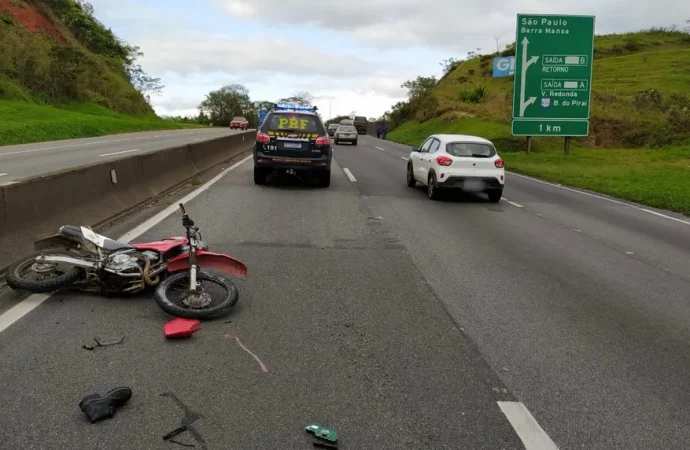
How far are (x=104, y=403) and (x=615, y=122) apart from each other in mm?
38241

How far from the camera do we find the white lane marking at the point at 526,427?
3.52 meters

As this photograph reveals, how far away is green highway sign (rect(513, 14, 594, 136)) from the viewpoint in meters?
24.8

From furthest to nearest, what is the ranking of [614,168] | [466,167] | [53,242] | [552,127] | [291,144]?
[552,127], [614,168], [291,144], [466,167], [53,242]

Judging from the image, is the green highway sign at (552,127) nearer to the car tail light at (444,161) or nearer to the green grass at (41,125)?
the car tail light at (444,161)

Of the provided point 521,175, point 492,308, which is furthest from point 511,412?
point 521,175

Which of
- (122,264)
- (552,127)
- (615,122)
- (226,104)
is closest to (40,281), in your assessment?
(122,264)

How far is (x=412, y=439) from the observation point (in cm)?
353

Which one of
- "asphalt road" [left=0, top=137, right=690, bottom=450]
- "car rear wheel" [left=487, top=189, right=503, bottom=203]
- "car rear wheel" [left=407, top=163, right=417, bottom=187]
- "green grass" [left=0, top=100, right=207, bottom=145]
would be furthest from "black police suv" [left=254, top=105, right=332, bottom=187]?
"green grass" [left=0, top=100, right=207, bottom=145]

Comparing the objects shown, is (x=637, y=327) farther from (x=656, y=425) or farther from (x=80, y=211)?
(x=80, y=211)

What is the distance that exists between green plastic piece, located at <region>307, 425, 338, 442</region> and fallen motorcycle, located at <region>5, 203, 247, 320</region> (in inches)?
83.4

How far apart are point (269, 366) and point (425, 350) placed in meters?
1.20

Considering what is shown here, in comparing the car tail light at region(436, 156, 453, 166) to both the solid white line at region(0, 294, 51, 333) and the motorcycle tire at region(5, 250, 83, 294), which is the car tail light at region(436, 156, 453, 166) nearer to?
the motorcycle tire at region(5, 250, 83, 294)

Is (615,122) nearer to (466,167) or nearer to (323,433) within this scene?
(466,167)

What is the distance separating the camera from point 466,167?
13.8 m
